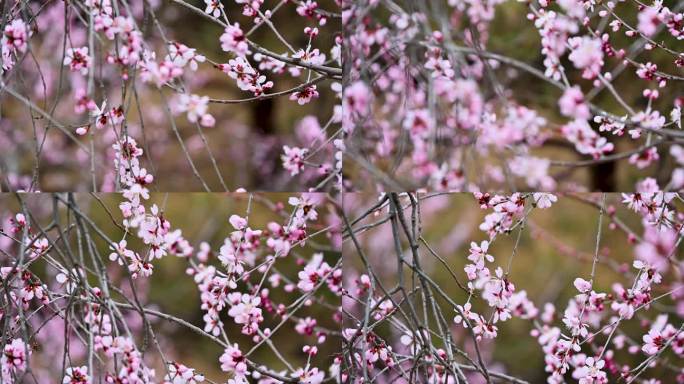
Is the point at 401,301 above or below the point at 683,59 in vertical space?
below

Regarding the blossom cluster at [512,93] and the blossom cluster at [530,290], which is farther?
the blossom cluster at [530,290]

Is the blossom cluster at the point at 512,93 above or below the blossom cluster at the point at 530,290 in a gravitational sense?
above

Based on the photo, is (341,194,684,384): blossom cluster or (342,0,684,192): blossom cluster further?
(341,194,684,384): blossom cluster

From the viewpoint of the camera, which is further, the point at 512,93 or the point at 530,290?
the point at 530,290

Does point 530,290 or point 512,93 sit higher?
point 512,93

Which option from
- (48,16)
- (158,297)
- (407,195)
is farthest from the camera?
(48,16)

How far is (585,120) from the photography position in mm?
1589

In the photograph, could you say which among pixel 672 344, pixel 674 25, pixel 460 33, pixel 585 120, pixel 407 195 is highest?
pixel 674 25

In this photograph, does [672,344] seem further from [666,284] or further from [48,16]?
[48,16]

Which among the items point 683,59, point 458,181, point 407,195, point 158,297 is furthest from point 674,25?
point 158,297

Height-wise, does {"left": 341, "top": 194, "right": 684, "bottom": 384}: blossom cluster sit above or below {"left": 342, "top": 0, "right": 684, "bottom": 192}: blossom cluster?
below

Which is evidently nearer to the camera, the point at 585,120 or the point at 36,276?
the point at 585,120

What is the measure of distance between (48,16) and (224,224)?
2.62 ft

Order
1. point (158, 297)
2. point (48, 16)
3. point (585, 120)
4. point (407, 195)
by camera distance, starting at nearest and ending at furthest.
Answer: point (585, 120)
point (407, 195)
point (158, 297)
point (48, 16)
